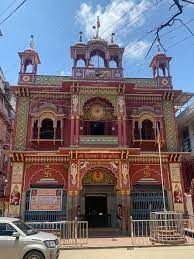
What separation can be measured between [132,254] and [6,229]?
498 centimetres

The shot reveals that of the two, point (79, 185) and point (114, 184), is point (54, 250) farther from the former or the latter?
point (114, 184)

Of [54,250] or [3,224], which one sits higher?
[3,224]

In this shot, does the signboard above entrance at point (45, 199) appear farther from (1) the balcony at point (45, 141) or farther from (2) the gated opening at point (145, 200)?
(2) the gated opening at point (145, 200)

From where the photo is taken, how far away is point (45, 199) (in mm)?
17750

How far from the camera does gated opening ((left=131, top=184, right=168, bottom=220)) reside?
698 inches

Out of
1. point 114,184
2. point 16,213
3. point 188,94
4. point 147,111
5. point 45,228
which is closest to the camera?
point 45,228

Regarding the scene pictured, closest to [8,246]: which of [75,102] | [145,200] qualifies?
[145,200]

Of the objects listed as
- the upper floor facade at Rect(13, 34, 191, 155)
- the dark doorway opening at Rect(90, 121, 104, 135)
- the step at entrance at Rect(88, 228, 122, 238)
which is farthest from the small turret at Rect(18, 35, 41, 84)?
the step at entrance at Rect(88, 228, 122, 238)

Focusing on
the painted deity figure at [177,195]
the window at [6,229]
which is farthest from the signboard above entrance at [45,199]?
the window at [6,229]

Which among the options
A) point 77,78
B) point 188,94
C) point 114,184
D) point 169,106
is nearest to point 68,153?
point 114,184

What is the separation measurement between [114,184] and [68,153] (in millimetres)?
4032

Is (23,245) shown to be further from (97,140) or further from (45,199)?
(97,140)

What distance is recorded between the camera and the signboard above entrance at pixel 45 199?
17531mm

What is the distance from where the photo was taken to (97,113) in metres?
20.0
